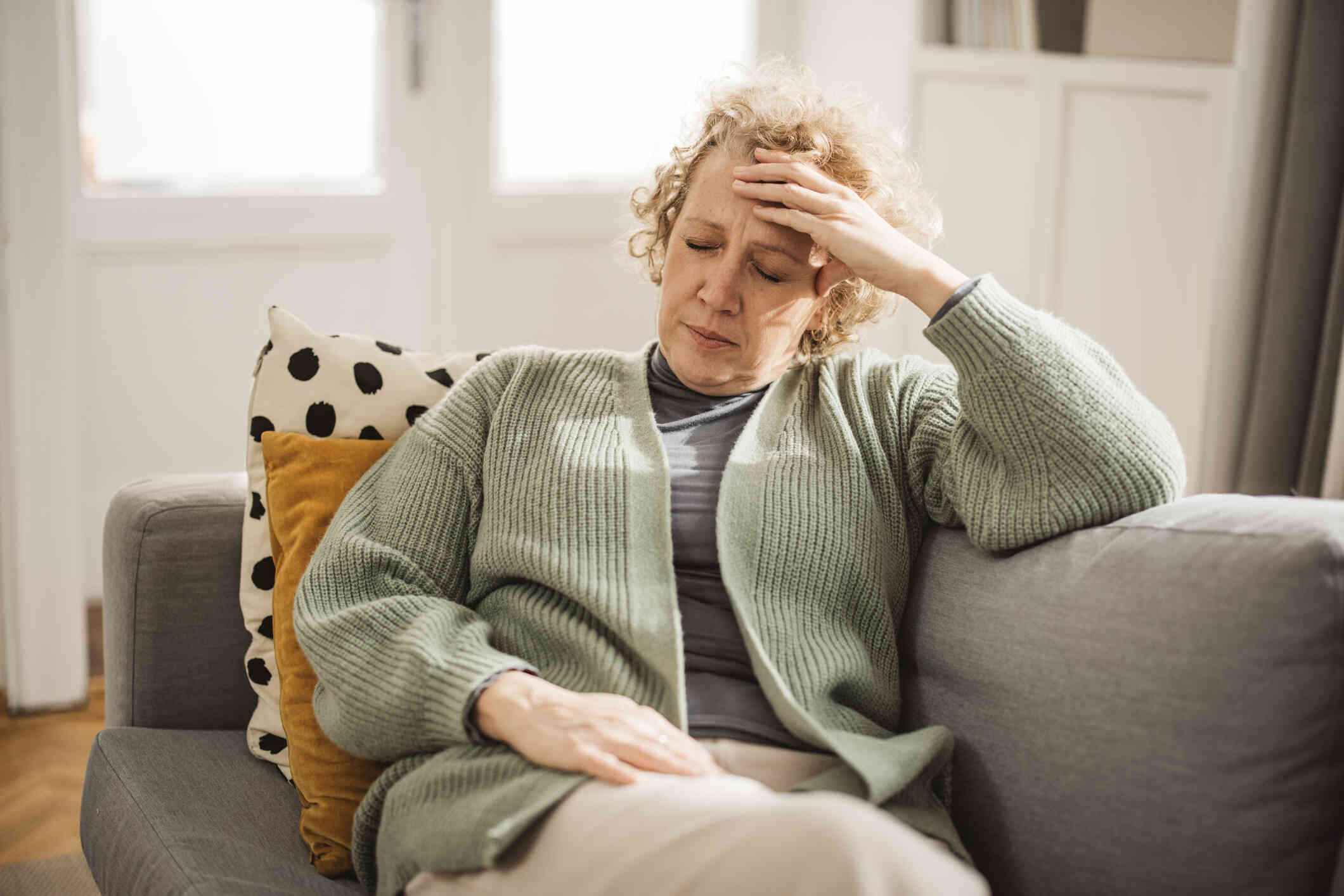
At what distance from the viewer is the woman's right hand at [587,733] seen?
3.55 ft

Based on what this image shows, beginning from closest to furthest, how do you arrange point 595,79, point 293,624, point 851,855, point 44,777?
point 851,855 < point 293,624 < point 44,777 < point 595,79

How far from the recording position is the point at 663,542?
1.28m

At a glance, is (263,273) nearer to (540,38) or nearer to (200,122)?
(200,122)

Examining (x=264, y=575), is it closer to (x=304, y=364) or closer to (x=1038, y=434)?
(x=304, y=364)

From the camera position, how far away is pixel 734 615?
128 cm

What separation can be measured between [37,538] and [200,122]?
109 centimetres

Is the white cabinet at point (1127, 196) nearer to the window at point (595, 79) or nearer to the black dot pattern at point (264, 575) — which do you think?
the window at point (595, 79)

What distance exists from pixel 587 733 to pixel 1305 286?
8.29 feet

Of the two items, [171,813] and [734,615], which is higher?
[734,615]

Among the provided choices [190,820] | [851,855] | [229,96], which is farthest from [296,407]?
[229,96]

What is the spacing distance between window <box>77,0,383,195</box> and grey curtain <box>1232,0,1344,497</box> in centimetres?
225

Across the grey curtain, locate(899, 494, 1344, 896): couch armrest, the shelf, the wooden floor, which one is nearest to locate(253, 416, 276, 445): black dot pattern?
the wooden floor

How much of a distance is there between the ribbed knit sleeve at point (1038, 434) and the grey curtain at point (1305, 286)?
1879mm

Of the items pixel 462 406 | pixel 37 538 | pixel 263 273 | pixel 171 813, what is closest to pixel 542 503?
pixel 462 406
